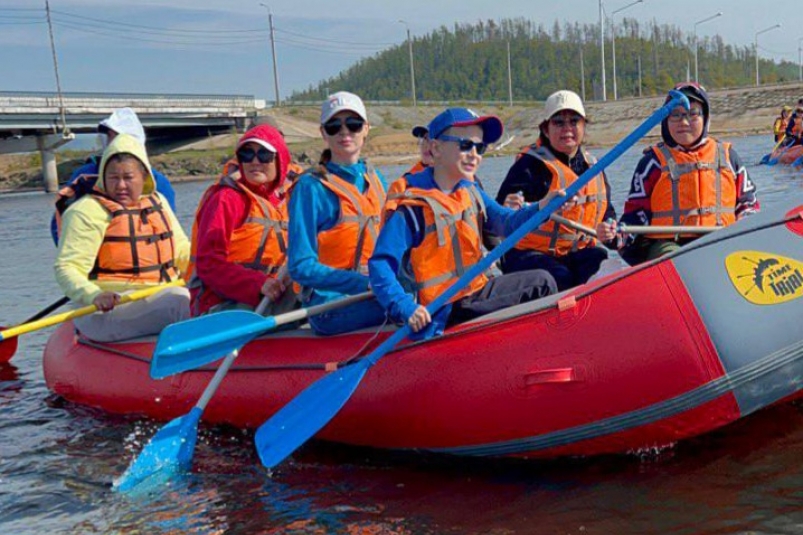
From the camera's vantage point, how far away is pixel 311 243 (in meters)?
4.17

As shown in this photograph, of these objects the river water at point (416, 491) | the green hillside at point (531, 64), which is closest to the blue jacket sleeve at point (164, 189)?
the river water at point (416, 491)

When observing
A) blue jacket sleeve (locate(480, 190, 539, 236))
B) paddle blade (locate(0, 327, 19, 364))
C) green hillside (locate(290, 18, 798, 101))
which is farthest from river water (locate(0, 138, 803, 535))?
green hillside (locate(290, 18, 798, 101))

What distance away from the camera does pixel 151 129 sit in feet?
130

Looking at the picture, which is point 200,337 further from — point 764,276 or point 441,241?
point 764,276

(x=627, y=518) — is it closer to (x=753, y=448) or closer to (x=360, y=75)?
(x=753, y=448)

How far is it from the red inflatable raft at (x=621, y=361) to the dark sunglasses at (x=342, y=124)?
3.24ft

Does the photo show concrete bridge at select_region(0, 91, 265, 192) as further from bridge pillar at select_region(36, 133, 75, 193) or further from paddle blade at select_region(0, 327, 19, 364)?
paddle blade at select_region(0, 327, 19, 364)

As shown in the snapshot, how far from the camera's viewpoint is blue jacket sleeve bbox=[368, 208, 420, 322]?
366cm

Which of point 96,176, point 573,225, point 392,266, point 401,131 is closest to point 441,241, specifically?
point 392,266

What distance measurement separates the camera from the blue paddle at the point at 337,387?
374 cm

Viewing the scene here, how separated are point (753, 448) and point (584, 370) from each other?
36.8 inches

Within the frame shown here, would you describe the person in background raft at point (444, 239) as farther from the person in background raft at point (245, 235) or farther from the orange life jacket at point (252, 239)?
the orange life jacket at point (252, 239)

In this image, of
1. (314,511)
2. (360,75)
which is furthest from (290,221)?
(360,75)

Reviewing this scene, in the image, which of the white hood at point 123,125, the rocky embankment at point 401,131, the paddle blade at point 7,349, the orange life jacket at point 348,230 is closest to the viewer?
the orange life jacket at point 348,230
